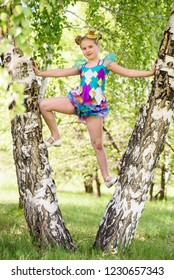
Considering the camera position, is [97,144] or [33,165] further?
[97,144]

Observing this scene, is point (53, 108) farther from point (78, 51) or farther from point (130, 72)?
point (78, 51)

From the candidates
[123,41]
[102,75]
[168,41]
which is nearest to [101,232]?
[102,75]

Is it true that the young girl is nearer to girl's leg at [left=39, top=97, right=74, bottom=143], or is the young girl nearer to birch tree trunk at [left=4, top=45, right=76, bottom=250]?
girl's leg at [left=39, top=97, right=74, bottom=143]

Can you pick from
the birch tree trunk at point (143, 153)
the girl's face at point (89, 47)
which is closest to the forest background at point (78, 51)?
the girl's face at point (89, 47)

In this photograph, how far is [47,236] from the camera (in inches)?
202

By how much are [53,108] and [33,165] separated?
63cm

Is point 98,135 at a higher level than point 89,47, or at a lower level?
lower

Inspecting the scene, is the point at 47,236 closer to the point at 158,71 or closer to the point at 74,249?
the point at 74,249

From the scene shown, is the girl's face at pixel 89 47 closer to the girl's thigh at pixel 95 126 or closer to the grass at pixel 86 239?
the girl's thigh at pixel 95 126

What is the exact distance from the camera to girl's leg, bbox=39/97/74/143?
5.12 metres

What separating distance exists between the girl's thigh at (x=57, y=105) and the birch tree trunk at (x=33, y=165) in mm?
103

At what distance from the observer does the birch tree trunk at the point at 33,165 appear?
4.95m

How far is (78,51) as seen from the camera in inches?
727

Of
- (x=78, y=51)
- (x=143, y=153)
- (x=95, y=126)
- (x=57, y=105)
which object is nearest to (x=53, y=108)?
(x=57, y=105)
